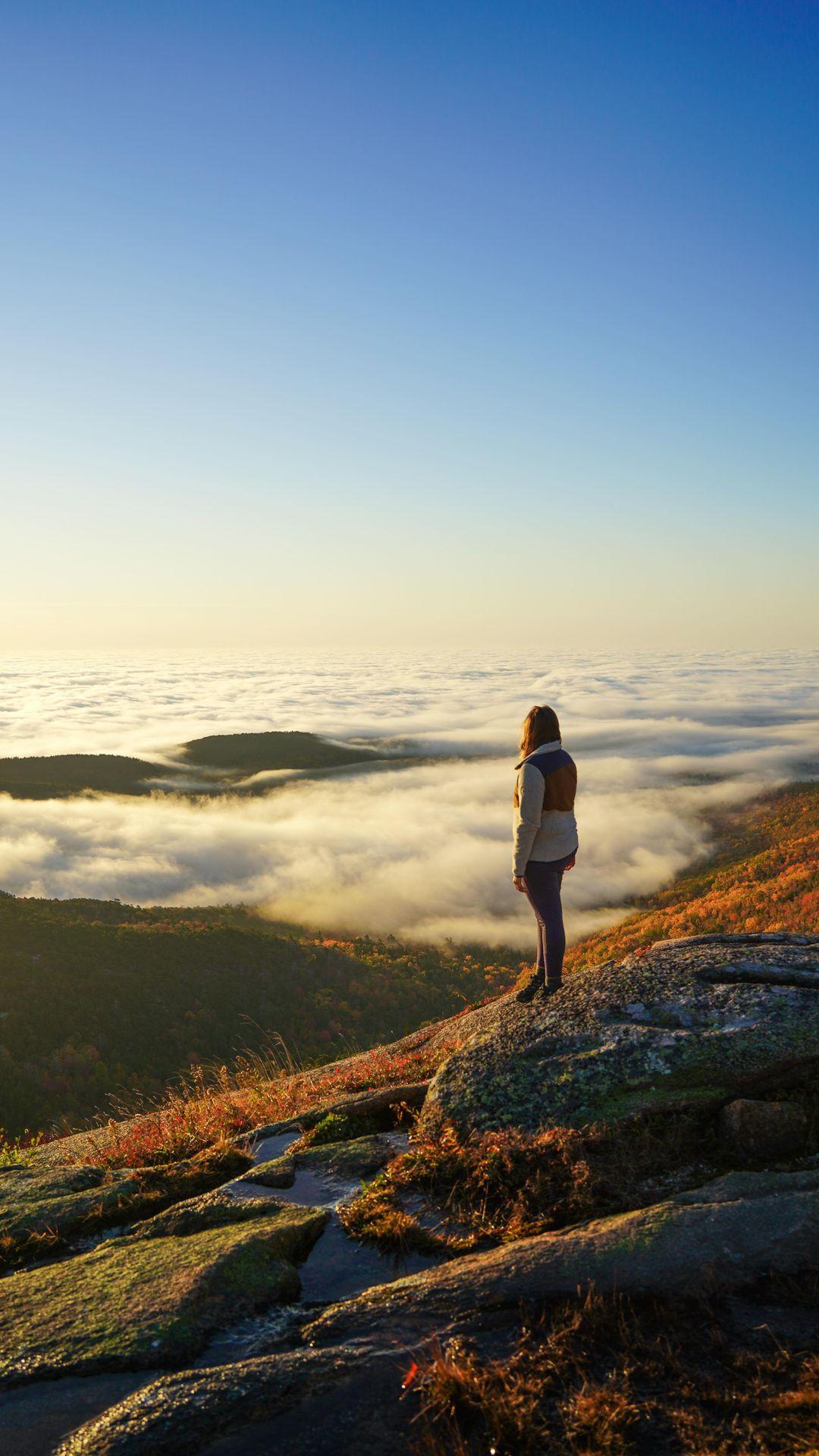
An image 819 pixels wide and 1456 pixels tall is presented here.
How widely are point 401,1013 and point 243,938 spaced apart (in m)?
18.9

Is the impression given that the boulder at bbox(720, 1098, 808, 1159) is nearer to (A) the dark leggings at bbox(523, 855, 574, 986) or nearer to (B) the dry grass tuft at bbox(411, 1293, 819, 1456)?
(B) the dry grass tuft at bbox(411, 1293, 819, 1456)

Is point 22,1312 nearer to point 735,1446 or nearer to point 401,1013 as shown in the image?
point 735,1446

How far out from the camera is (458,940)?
125m

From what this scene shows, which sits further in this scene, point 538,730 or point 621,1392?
point 538,730

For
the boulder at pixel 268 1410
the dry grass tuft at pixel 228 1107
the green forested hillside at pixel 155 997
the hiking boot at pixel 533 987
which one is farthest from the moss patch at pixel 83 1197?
the green forested hillside at pixel 155 997

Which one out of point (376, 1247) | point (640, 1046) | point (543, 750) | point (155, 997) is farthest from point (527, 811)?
point (155, 997)

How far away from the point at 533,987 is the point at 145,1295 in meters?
5.15

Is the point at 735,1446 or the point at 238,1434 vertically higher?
the point at 735,1446

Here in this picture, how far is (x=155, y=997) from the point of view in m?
64.6

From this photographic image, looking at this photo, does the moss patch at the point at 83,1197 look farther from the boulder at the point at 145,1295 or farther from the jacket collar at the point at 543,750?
the jacket collar at the point at 543,750

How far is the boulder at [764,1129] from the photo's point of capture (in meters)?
5.67

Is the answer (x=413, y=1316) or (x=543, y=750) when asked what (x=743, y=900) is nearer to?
(x=543, y=750)

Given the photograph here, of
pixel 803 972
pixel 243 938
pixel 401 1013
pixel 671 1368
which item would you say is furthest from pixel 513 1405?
pixel 243 938

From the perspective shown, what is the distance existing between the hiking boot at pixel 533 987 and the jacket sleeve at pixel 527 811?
4.83ft
